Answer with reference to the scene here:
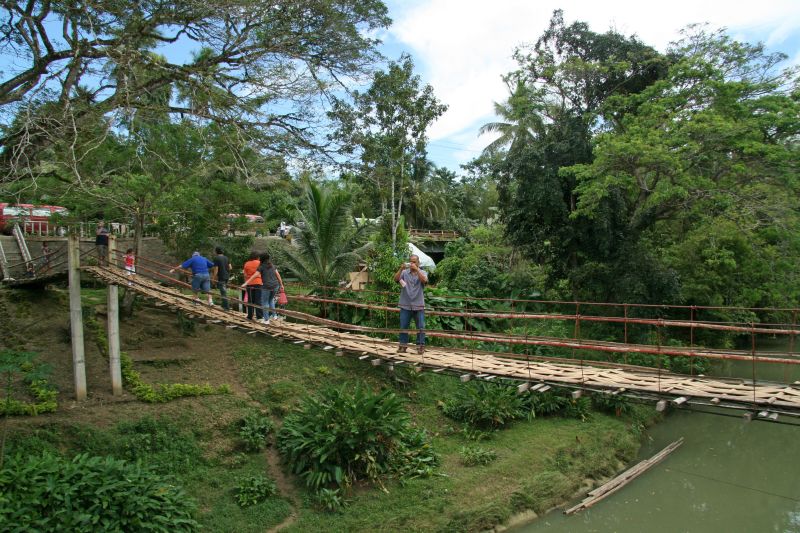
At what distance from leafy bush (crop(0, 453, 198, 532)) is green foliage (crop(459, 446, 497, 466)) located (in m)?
3.44

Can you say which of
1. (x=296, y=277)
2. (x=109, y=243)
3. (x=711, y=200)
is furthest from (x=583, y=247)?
(x=109, y=243)

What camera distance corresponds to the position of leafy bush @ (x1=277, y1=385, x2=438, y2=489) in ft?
20.6

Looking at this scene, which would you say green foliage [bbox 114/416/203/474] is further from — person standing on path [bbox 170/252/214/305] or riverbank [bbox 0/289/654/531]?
person standing on path [bbox 170/252/214/305]

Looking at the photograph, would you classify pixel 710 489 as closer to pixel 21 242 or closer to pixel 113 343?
pixel 113 343

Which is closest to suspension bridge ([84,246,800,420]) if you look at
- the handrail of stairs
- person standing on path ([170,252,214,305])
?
person standing on path ([170,252,214,305])

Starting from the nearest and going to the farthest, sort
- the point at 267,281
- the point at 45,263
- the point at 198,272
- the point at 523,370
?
the point at 523,370 < the point at 267,281 < the point at 198,272 < the point at 45,263

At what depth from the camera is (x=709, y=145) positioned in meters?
9.84

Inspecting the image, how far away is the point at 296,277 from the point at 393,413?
15.5 ft

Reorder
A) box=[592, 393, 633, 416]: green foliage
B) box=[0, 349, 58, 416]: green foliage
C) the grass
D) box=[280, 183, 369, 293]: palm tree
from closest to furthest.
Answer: box=[0, 349, 58, 416]: green foliage
the grass
box=[592, 393, 633, 416]: green foliage
box=[280, 183, 369, 293]: palm tree

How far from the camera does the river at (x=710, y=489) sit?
6355 millimetres

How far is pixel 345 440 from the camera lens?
6285mm

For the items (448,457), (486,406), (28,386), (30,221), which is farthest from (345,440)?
(30,221)

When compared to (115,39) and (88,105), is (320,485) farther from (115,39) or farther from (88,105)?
(115,39)

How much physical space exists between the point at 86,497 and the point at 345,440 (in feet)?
8.43
